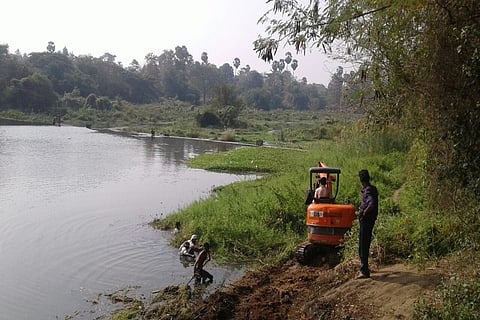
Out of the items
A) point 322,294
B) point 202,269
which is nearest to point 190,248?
point 202,269

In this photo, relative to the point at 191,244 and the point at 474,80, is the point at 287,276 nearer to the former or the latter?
the point at 191,244

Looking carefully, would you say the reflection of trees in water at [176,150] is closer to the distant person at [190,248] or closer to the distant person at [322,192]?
the distant person at [190,248]

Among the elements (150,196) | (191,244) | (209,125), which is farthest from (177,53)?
(191,244)

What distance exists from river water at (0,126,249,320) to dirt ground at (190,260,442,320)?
1.86 m

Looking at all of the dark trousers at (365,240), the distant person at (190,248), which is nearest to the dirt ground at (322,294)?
the dark trousers at (365,240)

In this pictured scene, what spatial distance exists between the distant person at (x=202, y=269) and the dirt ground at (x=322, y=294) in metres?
0.96

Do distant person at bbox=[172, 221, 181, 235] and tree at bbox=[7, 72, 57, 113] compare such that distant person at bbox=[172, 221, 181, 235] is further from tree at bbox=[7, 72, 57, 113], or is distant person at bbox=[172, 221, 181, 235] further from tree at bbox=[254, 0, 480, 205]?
tree at bbox=[7, 72, 57, 113]

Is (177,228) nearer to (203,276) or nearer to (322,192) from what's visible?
(203,276)

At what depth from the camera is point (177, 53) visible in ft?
501

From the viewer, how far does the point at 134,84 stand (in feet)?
393

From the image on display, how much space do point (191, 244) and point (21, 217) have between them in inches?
316

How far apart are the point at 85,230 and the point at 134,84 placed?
107 meters

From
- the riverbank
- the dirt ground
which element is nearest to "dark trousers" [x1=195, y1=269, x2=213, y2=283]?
the riverbank

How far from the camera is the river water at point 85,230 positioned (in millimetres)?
11039
